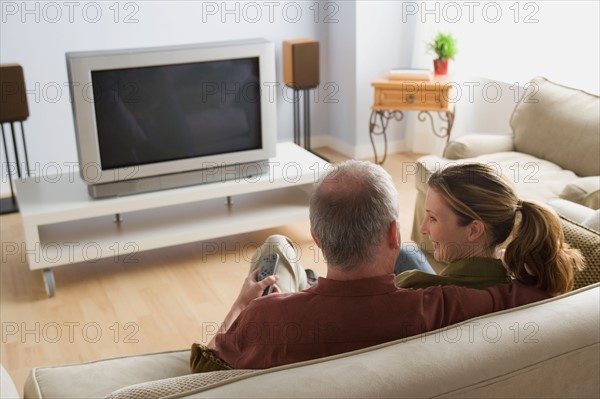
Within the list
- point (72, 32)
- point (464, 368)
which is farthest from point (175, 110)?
point (464, 368)

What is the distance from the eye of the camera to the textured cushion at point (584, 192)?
3113mm

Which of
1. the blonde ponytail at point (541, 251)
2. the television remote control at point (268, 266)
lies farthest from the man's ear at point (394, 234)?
the television remote control at point (268, 266)

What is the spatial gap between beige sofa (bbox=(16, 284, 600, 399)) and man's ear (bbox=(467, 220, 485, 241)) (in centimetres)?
28

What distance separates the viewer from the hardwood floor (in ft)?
10.4

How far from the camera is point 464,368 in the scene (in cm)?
132

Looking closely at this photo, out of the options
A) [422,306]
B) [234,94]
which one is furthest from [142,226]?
[422,306]

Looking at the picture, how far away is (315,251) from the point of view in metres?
4.09

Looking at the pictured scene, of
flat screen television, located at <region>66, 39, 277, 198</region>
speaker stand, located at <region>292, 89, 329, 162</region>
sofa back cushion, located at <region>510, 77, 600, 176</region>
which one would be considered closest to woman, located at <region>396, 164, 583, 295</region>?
sofa back cushion, located at <region>510, 77, 600, 176</region>

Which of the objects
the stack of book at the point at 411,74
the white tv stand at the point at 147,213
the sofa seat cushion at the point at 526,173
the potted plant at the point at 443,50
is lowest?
the white tv stand at the point at 147,213

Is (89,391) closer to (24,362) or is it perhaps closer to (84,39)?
(24,362)

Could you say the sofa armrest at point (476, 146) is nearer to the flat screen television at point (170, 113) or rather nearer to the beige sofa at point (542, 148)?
the beige sofa at point (542, 148)

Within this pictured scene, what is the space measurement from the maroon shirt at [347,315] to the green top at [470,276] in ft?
0.22

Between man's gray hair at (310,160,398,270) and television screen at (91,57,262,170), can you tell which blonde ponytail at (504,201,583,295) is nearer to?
man's gray hair at (310,160,398,270)

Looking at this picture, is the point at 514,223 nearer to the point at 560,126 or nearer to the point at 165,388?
the point at 165,388
